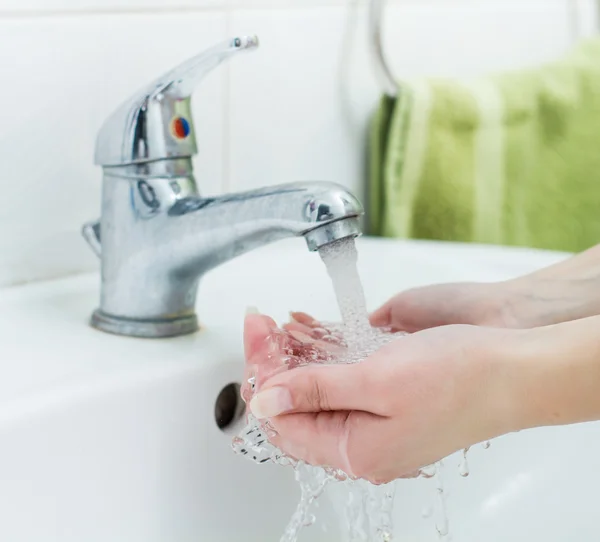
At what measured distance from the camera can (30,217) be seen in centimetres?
57

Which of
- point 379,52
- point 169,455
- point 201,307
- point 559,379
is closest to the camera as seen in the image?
point 559,379

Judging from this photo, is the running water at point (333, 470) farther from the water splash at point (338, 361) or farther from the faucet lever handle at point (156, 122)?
the faucet lever handle at point (156, 122)

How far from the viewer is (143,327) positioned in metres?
0.53

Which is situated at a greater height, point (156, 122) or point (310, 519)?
point (156, 122)

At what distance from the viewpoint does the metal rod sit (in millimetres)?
743

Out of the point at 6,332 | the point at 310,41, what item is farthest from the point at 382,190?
the point at 6,332

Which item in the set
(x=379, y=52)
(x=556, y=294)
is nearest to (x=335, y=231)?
(x=556, y=294)

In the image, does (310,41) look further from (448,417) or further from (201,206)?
(448,417)

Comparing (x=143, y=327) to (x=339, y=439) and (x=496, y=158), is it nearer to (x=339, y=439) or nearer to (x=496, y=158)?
(x=339, y=439)

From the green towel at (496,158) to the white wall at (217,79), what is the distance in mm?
40

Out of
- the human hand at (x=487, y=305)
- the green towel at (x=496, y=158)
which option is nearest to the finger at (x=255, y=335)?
the human hand at (x=487, y=305)

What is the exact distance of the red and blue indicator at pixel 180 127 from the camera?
51 cm

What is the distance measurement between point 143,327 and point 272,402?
0.16 meters

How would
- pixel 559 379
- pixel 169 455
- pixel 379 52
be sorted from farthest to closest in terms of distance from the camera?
pixel 379 52
pixel 169 455
pixel 559 379
